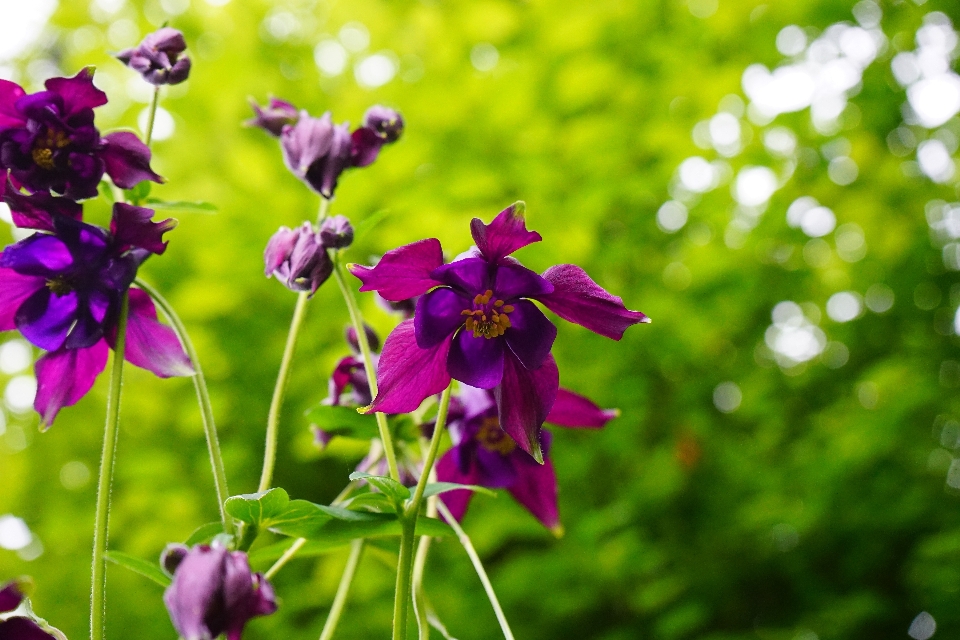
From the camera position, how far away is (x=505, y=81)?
1.41m

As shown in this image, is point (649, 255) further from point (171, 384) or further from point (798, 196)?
point (171, 384)

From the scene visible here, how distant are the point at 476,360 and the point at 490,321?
0.10 ft

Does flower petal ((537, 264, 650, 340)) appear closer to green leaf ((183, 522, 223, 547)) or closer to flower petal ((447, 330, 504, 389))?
flower petal ((447, 330, 504, 389))

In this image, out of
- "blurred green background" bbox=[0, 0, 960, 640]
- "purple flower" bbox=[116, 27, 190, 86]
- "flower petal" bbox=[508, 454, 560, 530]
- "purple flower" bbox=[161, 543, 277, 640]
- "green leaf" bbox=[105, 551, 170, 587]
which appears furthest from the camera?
"blurred green background" bbox=[0, 0, 960, 640]

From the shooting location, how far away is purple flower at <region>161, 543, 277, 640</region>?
1.16 feet

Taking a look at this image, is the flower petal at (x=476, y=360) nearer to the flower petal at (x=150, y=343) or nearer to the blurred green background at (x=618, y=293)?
the flower petal at (x=150, y=343)

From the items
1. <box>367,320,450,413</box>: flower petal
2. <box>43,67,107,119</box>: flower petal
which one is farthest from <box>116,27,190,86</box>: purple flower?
<box>367,320,450,413</box>: flower petal

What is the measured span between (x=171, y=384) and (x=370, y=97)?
667mm

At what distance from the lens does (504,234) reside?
1.58 ft

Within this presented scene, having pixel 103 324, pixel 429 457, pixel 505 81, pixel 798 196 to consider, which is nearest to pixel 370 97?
pixel 505 81

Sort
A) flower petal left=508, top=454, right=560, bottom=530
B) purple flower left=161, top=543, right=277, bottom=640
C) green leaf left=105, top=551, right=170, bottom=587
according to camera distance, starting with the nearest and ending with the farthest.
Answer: purple flower left=161, top=543, right=277, bottom=640 → green leaf left=105, top=551, right=170, bottom=587 → flower petal left=508, top=454, right=560, bottom=530

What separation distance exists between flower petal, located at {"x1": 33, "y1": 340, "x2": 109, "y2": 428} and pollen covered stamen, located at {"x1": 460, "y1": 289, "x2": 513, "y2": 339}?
0.87 ft

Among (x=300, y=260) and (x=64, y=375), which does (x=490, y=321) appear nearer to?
(x=300, y=260)

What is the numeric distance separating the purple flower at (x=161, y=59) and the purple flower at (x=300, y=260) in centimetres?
15
